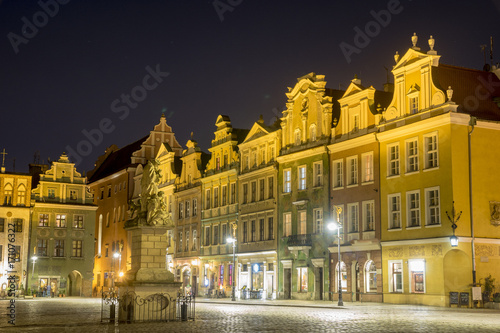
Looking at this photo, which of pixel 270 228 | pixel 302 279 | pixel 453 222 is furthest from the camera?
pixel 270 228

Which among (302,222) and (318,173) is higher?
(318,173)

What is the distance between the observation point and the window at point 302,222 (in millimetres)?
58562

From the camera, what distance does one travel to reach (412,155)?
158ft

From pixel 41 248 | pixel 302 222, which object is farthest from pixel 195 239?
pixel 302 222

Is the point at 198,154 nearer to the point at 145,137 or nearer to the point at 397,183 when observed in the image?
the point at 145,137

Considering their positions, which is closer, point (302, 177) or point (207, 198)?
point (302, 177)

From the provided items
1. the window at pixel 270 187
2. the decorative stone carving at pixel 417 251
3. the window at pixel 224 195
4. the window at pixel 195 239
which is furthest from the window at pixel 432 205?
the window at pixel 195 239

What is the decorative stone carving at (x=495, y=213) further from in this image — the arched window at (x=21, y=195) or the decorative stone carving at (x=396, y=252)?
the arched window at (x=21, y=195)

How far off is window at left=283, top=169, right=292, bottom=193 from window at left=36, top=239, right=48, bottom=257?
1303 inches

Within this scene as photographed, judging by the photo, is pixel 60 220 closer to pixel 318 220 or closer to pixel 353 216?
pixel 318 220

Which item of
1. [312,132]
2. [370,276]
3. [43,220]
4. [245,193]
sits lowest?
→ [370,276]

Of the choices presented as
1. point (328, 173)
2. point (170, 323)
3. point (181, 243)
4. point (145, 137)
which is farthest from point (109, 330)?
point (145, 137)

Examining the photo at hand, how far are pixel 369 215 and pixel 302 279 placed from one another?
30.7 feet

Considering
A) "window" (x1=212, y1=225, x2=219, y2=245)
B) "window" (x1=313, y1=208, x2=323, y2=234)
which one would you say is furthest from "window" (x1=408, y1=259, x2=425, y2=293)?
"window" (x1=212, y1=225, x2=219, y2=245)
